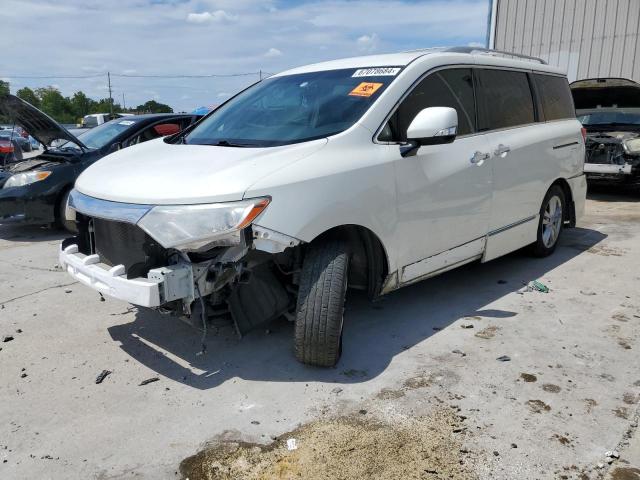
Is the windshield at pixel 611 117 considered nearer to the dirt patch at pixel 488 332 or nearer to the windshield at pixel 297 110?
the dirt patch at pixel 488 332

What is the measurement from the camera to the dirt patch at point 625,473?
2.41m

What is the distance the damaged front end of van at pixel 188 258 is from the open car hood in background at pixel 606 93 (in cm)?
866

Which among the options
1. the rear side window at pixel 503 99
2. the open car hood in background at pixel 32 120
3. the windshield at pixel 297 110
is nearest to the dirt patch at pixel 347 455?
the windshield at pixel 297 110

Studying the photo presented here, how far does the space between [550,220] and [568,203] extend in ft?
1.46

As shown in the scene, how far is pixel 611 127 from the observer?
9.60m

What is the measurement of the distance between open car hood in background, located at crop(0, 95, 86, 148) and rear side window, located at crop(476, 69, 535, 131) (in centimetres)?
427

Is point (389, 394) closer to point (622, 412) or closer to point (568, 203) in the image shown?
point (622, 412)

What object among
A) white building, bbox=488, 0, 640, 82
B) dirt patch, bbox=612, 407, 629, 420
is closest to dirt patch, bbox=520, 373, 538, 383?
dirt patch, bbox=612, 407, 629, 420

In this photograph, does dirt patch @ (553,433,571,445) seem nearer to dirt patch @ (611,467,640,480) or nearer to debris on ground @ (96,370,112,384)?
dirt patch @ (611,467,640,480)

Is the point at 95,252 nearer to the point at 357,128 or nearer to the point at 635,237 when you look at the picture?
the point at 357,128

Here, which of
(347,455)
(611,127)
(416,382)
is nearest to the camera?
(347,455)

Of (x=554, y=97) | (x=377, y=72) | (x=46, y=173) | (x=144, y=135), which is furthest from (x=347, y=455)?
(x=144, y=135)

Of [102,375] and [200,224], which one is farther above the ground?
[200,224]

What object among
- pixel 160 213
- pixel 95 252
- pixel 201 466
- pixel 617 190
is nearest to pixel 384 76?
pixel 160 213
